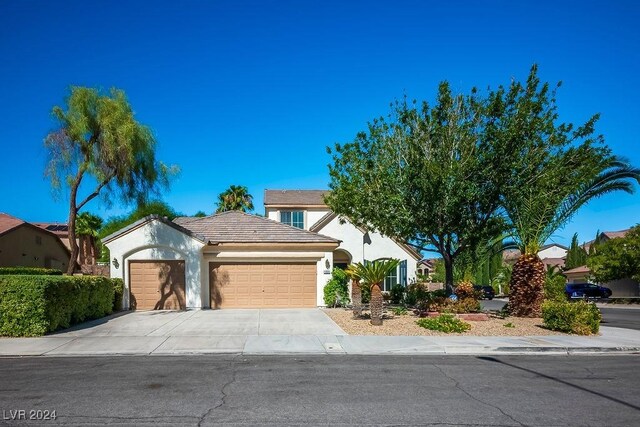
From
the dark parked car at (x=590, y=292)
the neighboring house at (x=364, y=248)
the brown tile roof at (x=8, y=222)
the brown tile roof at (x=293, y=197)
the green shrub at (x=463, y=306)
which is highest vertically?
the brown tile roof at (x=293, y=197)

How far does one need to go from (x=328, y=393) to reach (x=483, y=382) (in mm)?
2953

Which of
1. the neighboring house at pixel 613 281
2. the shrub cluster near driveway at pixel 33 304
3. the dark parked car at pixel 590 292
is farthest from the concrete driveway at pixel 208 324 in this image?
the neighboring house at pixel 613 281

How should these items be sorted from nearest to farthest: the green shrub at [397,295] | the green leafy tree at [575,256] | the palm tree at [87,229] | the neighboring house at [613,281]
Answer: the green shrub at [397,295]
the palm tree at [87,229]
the neighboring house at [613,281]
the green leafy tree at [575,256]

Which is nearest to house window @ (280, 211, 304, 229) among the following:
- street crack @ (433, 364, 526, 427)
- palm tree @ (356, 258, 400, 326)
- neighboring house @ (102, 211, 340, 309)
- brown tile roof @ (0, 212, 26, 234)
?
neighboring house @ (102, 211, 340, 309)

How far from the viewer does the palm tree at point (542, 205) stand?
60.8 feet

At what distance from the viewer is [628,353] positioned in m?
13.1

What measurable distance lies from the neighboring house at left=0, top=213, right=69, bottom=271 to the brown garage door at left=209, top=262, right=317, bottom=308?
55.0ft

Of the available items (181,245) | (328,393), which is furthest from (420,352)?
(181,245)

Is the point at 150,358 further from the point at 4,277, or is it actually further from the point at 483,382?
the point at 483,382

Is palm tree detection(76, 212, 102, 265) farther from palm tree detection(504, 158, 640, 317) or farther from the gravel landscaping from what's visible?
palm tree detection(504, 158, 640, 317)

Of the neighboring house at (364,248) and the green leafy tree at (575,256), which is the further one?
the green leafy tree at (575,256)

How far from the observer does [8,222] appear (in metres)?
34.2

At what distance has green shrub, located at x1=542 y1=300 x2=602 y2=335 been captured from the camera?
15602 mm

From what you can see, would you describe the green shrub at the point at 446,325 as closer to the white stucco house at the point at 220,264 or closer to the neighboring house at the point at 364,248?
the white stucco house at the point at 220,264
